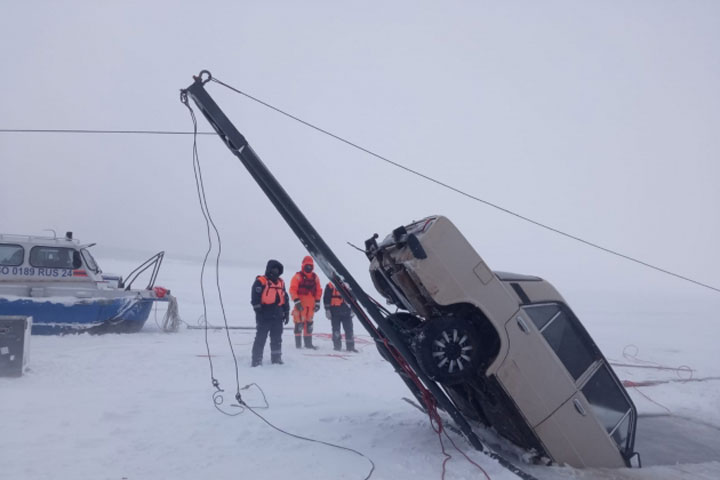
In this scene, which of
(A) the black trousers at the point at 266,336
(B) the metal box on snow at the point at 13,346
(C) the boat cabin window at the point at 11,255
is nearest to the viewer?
(B) the metal box on snow at the point at 13,346

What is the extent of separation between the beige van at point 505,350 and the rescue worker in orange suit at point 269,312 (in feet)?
17.0

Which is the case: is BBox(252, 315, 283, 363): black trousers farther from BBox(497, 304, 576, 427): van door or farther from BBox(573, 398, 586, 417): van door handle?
BBox(573, 398, 586, 417): van door handle

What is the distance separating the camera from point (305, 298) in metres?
11.8

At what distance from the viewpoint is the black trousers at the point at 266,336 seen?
934 centimetres

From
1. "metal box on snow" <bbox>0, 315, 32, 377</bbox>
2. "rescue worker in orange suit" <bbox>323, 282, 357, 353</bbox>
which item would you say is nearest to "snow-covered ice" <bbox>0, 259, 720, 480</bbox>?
"metal box on snow" <bbox>0, 315, 32, 377</bbox>

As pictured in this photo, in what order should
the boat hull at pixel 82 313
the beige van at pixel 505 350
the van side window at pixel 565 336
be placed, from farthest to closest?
the boat hull at pixel 82 313 < the van side window at pixel 565 336 < the beige van at pixel 505 350

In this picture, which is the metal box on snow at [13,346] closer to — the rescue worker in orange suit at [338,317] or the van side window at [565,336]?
the rescue worker in orange suit at [338,317]

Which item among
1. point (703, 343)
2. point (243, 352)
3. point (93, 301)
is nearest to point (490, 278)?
point (243, 352)

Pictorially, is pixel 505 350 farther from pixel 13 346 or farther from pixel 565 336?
pixel 13 346

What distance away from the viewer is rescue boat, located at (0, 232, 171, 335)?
37.0ft

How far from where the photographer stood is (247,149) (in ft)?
16.3

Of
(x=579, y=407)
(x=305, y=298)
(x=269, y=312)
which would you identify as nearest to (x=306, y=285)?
(x=305, y=298)

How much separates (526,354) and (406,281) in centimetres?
125

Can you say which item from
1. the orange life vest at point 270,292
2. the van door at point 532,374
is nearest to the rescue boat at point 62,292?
the orange life vest at point 270,292
